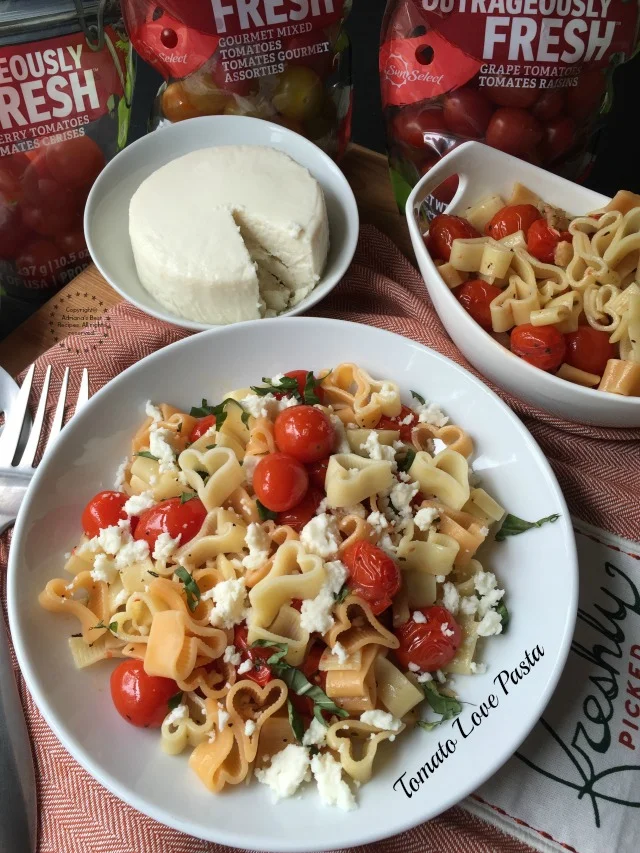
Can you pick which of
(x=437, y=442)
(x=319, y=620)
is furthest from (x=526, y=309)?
(x=319, y=620)

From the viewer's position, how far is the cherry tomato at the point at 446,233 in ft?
7.22

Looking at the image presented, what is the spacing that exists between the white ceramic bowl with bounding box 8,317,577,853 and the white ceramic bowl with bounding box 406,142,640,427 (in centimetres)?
14

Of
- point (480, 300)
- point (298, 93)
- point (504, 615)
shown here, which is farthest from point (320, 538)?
point (298, 93)

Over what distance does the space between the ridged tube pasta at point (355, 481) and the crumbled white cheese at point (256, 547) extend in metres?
0.17

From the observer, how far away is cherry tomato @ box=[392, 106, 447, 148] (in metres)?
2.40

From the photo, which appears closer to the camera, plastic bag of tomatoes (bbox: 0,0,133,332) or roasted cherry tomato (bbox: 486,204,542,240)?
plastic bag of tomatoes (bbox: 0,0,133,332)

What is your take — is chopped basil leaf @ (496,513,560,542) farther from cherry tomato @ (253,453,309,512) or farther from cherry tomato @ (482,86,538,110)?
cherry tomato @ (482,86,538,110)

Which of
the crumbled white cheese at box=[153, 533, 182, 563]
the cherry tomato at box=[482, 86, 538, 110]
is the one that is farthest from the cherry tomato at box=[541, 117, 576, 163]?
the crumbled white cheese at box=[153, 533, 182, 563]

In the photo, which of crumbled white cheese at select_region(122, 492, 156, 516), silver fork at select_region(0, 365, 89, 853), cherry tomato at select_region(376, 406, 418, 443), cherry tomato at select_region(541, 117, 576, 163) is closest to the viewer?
silver fork at select_region(0, 365, 89, 853)

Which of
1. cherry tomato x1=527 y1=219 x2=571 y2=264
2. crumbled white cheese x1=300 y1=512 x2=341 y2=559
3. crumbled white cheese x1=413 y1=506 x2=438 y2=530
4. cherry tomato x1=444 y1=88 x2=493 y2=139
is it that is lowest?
crumbled white cheese x1=413 y1=506 x2=438 y2=530

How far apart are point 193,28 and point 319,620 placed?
1.87 m

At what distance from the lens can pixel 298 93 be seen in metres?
2.51

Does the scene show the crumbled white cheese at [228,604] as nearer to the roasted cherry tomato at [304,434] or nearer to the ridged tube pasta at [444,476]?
the roasted cherry tomato at [304,434]

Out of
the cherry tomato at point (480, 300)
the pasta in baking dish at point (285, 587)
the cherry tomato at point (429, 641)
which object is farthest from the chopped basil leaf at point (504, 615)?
the cherry tomato at point (480, 300)
